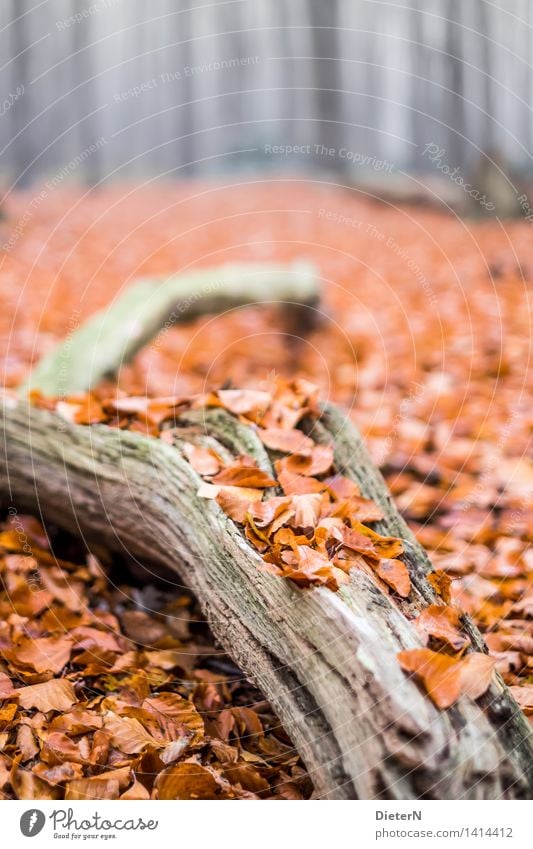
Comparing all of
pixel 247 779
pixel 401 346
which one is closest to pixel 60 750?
pixel 247 779

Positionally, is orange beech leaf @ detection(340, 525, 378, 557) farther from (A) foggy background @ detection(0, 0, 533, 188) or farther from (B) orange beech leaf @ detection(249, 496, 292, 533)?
(A) foggy background @ detection(0, 0, 533, 188)

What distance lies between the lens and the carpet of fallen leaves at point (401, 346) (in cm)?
181

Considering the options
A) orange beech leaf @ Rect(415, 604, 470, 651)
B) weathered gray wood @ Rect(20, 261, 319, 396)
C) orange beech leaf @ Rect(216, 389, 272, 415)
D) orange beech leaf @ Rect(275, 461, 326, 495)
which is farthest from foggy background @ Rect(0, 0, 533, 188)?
orange beech leaf @ Rect(415, 604, 470, 651)

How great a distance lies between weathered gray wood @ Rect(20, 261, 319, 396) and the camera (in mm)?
2916

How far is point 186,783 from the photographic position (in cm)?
116

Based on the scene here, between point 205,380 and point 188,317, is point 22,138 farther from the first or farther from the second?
point 205,380

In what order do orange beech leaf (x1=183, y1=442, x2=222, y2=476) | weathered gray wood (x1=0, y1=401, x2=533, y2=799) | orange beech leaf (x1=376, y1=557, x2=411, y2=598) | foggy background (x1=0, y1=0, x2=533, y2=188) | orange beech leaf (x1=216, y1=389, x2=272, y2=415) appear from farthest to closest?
foggy background (x1=0, y1=0, x2=533, y2=188) → orange beech leaf (x1=216, y1=389, x2=272, y2=415) → orange beech leaf (x1=183, y1=442, x2=222, y2=476) → orange beech leaf (x1=376, y1=557, x2=411, y2=598) → weathered gray wood (x1=0, y1=401, x2=533, y2=799)

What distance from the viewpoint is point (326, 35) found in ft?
28.5

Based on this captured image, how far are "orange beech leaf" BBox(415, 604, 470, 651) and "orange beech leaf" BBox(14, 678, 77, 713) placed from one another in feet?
2.54

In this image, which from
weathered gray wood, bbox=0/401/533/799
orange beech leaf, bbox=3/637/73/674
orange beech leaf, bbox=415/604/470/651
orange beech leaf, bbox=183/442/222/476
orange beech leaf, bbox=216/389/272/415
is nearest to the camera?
weathered gray wood, bbox=0/401/533/799

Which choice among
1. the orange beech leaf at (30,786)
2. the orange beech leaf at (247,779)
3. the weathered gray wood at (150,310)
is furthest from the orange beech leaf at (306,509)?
the weathered gray wood at (150,310)

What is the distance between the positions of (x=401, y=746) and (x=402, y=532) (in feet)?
1.87

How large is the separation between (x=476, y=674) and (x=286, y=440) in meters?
0.77

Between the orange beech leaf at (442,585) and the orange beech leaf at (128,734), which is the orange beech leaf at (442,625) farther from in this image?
the orange beech leaf at (128,734)
